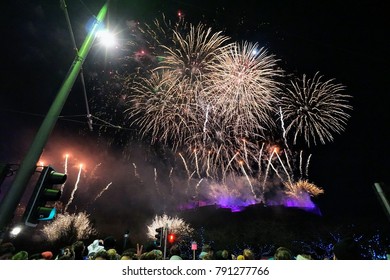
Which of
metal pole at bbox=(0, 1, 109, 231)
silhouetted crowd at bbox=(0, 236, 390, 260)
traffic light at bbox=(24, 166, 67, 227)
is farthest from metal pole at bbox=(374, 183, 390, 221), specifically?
metal pole at bbox=(0, 1, 109, 231)

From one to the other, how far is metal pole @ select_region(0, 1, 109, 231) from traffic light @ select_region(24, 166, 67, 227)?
293mm

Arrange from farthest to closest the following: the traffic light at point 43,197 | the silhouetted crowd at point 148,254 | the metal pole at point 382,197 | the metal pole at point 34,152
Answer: the silhouetted crowd at point 148,254 → the traffic light at point 43,197 → the metal pole at point 34,152 → the metal pole at point 382,197

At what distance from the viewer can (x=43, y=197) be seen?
4.78 meters

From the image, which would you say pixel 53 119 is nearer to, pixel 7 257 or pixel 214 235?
pixel 7 257

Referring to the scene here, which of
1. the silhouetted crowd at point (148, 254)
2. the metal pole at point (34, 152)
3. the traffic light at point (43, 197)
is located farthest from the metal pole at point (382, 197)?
the metal pole at point (34, 152)

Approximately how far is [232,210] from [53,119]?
79.8 meters

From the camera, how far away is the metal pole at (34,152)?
416 centimetres

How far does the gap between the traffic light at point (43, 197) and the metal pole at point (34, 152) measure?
0.96ft

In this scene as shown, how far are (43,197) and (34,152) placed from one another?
32.8 inches

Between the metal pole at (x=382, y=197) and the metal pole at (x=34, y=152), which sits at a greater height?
the metal pole at (x=34, y=152)

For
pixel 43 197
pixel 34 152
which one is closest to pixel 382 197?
pixel 43 197

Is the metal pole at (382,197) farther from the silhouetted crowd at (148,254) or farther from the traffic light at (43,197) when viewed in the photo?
the traffic light at (43,197)

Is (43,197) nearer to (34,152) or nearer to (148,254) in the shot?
(34,152)
